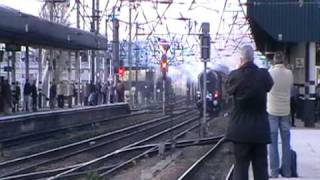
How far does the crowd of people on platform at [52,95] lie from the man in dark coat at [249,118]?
85.0 feet

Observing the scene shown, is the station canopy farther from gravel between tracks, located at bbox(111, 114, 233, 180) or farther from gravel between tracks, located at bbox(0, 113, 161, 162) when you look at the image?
gravel between tracks, located at bbox(111, 114, 233, 180)

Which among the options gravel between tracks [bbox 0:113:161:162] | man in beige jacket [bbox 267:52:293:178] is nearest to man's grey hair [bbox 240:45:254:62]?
man in beige jacket [bbox 267:52:293:178]

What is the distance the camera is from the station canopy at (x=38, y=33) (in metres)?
28.5

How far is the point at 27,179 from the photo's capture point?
15.0m

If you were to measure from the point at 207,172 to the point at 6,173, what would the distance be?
448 cm

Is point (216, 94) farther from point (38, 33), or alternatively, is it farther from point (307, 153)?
point (307, 153)

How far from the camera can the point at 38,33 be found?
105 feet

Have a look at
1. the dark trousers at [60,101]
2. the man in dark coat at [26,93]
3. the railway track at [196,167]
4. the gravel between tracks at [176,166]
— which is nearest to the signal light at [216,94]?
the dark trousers at [60,101]

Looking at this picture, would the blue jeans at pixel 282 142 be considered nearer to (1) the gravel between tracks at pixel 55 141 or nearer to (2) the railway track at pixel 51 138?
(1) the gravel between tracks at pixel 55 141

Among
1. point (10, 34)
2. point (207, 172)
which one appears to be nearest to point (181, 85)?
point (10, 34)

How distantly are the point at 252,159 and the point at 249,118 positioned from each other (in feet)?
1.80

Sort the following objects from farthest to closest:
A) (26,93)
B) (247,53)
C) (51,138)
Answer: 1. (26,93)
2. (51,138)
3. (247,53)

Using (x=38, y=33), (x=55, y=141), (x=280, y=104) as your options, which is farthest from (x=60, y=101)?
(x=280, y=104)

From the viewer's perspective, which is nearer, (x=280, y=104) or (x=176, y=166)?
(x=280, y=104)
